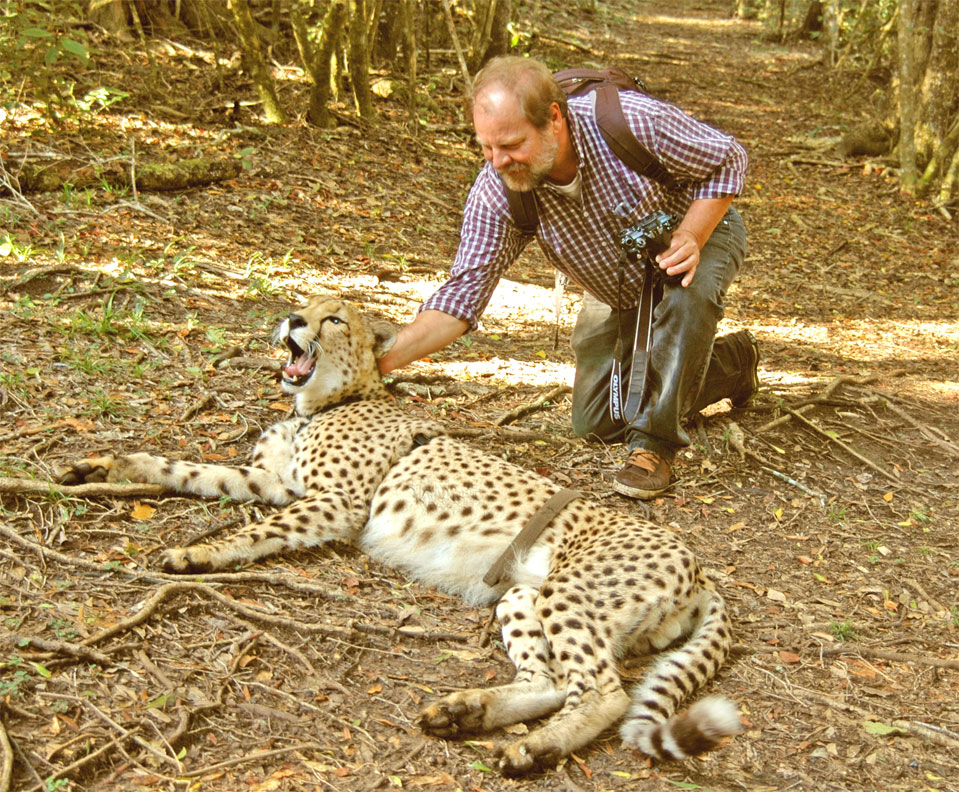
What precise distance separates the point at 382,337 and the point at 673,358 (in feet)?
4.53

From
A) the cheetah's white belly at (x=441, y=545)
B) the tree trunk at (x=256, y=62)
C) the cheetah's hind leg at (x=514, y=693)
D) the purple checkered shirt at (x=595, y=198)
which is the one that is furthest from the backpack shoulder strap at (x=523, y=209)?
the tree trunk at (x=256, y=62)

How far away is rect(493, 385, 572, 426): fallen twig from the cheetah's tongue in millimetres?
1203

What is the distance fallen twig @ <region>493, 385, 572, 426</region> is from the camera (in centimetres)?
492

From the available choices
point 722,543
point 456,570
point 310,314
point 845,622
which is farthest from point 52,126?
point 845,622

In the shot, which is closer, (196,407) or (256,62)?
(196,407)

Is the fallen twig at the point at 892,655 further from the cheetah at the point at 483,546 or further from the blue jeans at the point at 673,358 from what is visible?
the blue jeans at the point at 673,358

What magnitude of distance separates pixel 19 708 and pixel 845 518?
3530 mm

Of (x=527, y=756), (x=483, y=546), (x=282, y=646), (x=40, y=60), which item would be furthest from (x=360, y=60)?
(x=527, y=756)

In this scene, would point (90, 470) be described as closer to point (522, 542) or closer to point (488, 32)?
point (522, 542)

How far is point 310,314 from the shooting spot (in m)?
4.05

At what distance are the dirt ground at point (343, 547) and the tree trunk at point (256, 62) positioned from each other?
0.71ft

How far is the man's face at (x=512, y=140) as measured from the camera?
148 inches

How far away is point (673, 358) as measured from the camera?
438 cm

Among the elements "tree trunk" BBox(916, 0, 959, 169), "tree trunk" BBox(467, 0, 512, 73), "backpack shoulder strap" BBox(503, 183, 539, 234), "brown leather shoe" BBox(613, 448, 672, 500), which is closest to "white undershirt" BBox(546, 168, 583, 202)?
"backpack shoulder strap" BBox(503, 183, 539, 234)
